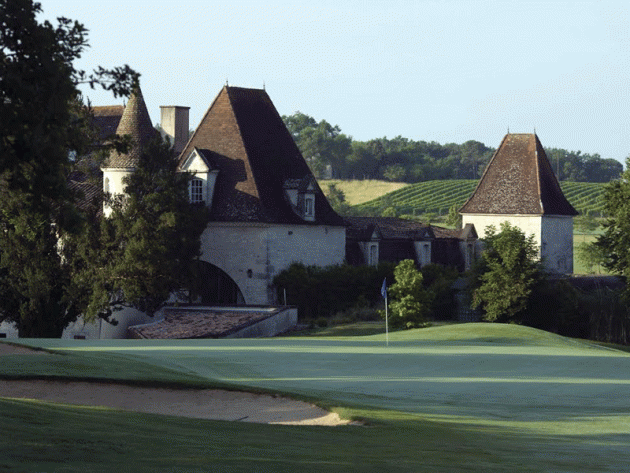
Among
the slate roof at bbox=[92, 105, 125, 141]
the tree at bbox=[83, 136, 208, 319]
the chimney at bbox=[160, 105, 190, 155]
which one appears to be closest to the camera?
the tree at bbox=[83, 136, 208, 319]

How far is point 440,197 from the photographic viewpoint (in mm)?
143625

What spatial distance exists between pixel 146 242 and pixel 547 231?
124 ft

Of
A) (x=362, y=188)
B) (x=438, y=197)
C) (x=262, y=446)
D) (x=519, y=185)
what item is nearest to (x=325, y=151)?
(x=362, y=188)

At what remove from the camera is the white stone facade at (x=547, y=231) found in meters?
79.0

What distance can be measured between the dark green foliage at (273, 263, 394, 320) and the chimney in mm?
16569

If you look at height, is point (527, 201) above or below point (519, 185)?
below

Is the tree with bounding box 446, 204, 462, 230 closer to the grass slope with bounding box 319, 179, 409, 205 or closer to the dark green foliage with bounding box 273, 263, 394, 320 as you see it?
the grass slope with bounding box 319, 179, 409, 205

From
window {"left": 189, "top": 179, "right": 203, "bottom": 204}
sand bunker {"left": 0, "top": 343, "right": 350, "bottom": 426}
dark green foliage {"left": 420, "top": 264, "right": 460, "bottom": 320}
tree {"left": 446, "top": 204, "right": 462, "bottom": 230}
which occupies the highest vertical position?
tree {"left": 446, "top": 204, "right": 462, "bottom": 230}

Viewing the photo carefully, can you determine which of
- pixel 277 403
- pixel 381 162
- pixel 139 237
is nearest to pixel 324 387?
pixel 277 403

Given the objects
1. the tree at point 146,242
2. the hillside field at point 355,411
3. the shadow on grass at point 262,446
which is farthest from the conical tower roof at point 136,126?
the shadow on grass at point 262,446

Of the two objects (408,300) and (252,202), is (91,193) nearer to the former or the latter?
(252,202)

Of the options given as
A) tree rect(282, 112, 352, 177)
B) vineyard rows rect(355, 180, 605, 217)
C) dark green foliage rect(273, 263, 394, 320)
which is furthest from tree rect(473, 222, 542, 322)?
tree rect(282, 112, 352, 177)

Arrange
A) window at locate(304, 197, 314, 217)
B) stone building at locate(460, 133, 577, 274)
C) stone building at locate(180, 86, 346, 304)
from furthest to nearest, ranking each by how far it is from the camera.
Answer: stone building at locate(460, 133, 577, 274) → window at locate(304, 197, 314, 217) → stone building at locate(180, 86, 346, 304)

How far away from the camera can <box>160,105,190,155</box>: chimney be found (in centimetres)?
7394
